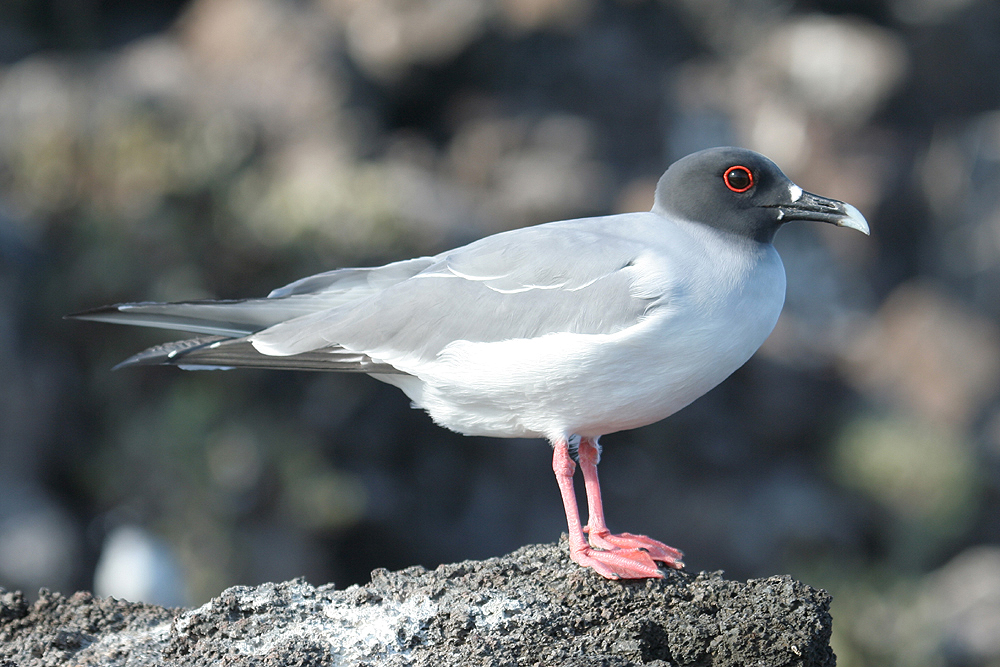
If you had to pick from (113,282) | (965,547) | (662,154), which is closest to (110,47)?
(113,282)

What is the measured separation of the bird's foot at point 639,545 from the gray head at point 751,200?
1.14 metres

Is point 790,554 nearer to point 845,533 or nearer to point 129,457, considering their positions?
point 845,533

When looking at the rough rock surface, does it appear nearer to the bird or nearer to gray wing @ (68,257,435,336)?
the bird

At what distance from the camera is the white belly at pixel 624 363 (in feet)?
9.61

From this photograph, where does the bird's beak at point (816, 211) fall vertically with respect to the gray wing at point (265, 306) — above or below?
above

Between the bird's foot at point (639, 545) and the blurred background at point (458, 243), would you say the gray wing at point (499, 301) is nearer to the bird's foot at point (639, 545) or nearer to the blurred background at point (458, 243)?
the bird's foot at point (639, 545)

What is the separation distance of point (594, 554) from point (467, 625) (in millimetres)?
579

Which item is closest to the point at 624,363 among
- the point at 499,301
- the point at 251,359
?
the point at 499,301

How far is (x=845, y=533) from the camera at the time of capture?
11734 mm

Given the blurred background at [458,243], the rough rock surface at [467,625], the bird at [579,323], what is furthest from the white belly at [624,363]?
the blurred background at [458,243]

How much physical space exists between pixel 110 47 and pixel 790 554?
1156 centimetres

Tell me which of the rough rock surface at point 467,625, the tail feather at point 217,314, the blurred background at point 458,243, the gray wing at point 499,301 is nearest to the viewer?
the rough rock surface at point 467,625

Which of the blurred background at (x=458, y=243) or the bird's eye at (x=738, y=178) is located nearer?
the bird's eye at (x=738, y=178)

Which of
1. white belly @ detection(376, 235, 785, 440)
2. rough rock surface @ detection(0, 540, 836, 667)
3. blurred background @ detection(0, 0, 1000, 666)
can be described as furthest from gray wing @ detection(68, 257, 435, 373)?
blurred background @ detection(0, 0, 1000, 666)
